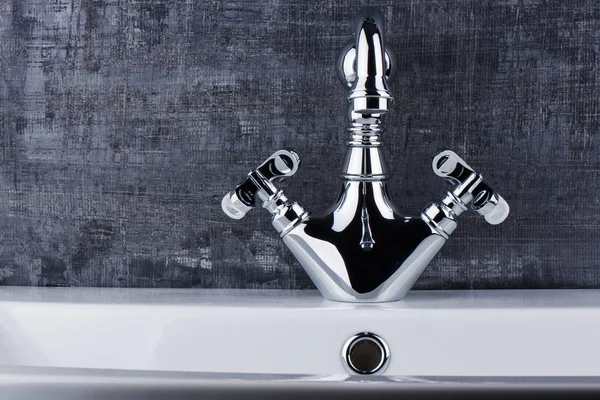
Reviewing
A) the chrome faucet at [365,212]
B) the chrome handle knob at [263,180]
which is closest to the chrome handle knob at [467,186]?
the chrome faucet at [365,212]

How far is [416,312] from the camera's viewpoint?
22.2 inches

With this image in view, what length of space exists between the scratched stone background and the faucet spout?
10 centimetres

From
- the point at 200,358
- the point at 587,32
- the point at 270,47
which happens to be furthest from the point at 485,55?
the point at 200,358

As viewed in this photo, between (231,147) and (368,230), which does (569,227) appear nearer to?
(368,230)

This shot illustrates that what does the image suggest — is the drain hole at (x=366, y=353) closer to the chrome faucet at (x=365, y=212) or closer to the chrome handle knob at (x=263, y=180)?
the chrome faucet at (x=365, y=212)

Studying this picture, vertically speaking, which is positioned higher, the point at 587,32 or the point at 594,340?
the point at 587,32

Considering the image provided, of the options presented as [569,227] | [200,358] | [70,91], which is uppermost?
[70,91]

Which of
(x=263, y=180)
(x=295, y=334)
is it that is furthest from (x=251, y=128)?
(x=295, y=334)

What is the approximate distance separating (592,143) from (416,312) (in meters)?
0.29

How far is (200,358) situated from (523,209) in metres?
0.38

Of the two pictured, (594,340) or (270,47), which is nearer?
(594,340)

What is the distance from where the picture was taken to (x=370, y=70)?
0.57 m

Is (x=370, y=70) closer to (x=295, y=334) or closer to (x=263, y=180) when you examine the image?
(x=263, y=180)

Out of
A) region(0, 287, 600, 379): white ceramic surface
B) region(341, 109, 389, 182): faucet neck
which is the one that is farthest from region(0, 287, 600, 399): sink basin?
region(341, 109, 389, 182): faucet neck
